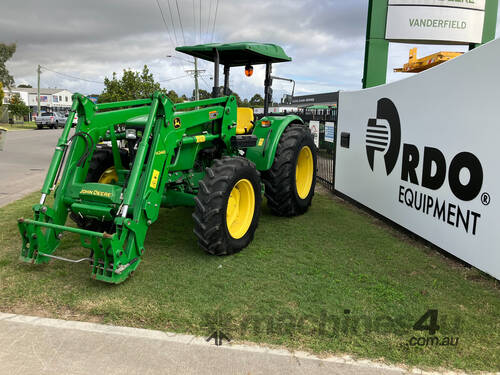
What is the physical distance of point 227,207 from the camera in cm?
474

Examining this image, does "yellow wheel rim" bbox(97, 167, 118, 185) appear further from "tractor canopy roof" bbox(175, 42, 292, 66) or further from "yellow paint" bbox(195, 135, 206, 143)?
"tractor canopy roof" bbox(175, 42, 292, 66)

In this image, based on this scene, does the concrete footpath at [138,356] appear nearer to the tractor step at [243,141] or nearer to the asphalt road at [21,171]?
the tractor step at [243,141]

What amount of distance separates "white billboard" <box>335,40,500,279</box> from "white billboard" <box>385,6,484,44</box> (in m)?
3.29

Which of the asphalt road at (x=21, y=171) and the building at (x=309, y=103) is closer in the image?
the asphalt road at (x=21, y=171)

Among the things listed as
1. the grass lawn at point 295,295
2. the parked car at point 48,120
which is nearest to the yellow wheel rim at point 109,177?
the grass lawn at point 295,295

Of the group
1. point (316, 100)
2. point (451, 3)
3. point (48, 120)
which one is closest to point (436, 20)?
point (451, 3)

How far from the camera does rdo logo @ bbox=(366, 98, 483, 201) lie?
454 cm

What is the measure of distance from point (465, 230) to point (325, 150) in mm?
5317

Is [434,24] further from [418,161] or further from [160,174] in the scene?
[160,174]

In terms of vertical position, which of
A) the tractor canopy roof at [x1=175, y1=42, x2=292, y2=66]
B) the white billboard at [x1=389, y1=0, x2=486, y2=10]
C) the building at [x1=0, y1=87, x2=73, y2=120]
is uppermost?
the building at [x1=0, y1=87, x2=73, y2=120]

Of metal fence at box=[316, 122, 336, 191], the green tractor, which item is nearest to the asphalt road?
the green tractor

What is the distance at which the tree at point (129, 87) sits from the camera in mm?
16984

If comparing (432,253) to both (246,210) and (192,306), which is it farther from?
(192,306)

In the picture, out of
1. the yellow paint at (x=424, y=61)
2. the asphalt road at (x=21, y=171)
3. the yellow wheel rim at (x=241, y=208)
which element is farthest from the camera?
the yellow paint at (x=424, y=61)
